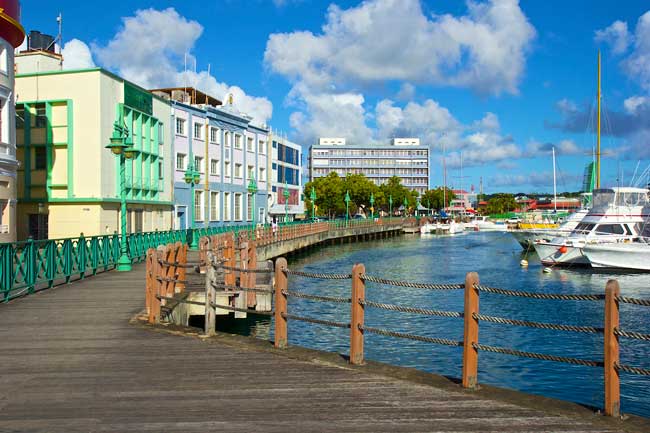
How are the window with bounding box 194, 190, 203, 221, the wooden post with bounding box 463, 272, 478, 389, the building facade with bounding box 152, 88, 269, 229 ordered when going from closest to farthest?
the wooden post with bounding box 463, 272, 478, 389 → the building facade with bounding box 152, 88, 269, 229 → the window with bounding box 194, 190, 203, 221

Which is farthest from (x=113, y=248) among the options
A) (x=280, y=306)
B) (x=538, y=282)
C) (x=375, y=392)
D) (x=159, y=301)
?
(x=538, y=282)

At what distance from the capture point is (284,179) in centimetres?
7512

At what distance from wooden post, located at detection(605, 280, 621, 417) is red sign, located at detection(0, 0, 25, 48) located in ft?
82.0

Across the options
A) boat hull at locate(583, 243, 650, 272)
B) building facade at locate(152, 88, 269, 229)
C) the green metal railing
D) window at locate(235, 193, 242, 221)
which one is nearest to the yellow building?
building facade at locate(152, 88, 269, 229)

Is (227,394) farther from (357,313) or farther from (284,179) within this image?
(284,179)

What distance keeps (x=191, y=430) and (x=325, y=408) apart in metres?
1.36

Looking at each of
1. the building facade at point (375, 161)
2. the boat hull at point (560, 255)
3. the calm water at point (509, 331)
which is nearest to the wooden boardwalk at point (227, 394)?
the calm water at point (509, 331)

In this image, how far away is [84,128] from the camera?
106ft

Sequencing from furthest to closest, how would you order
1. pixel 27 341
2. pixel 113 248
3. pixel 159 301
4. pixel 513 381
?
pixel 113 248, pixel 513 381, pixel 159 301, pixel 27 341

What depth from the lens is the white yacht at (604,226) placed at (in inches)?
1411

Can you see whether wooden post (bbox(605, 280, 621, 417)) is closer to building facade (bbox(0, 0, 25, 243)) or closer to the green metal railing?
the green metal railing

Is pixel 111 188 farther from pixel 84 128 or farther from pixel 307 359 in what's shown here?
pixel 307 359

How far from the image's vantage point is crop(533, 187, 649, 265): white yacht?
35844 mm

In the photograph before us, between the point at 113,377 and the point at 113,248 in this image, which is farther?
the point at 113,248
